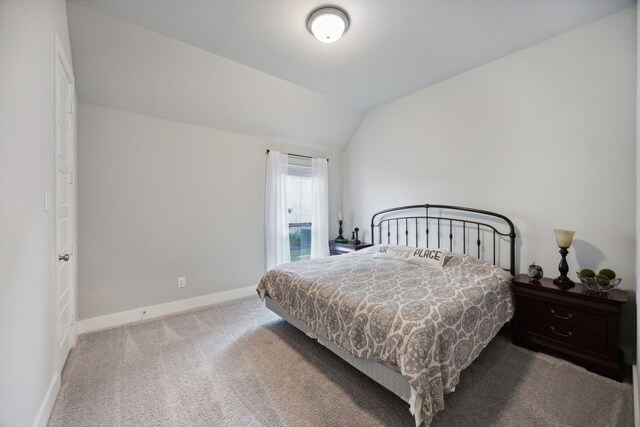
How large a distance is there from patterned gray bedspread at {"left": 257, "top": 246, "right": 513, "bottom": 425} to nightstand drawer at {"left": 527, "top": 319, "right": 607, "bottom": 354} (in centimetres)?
20

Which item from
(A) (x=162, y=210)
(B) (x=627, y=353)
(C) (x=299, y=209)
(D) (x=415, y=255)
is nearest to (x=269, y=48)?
(A) (x=162, y=210)

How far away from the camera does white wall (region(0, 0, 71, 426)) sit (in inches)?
42.6

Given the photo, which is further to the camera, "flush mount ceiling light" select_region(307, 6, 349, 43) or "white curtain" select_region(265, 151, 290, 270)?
"white curtain" select_region(265, 151, 290, 270)

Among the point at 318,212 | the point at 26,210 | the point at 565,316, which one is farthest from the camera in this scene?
the point at 318,212

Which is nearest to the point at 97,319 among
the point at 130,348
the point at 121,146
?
the point at 130,348

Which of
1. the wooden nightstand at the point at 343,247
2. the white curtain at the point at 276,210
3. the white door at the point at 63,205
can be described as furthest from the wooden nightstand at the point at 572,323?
the white door at the point at 63,205

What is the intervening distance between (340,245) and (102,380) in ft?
9.88

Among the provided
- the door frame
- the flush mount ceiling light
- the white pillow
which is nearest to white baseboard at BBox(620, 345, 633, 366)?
the white pillow

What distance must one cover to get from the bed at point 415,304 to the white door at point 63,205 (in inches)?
60.8

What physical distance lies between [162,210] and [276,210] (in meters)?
1.43

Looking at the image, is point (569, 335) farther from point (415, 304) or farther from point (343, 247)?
point (343, 247)

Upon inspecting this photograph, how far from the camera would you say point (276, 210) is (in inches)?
148

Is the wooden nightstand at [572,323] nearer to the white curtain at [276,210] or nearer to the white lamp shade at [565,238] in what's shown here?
the white lamp shade at [565,238]

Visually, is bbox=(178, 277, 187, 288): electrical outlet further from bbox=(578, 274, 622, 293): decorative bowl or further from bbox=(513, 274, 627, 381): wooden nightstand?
bbox=(578, 274, 622, 293): decorative bowl
